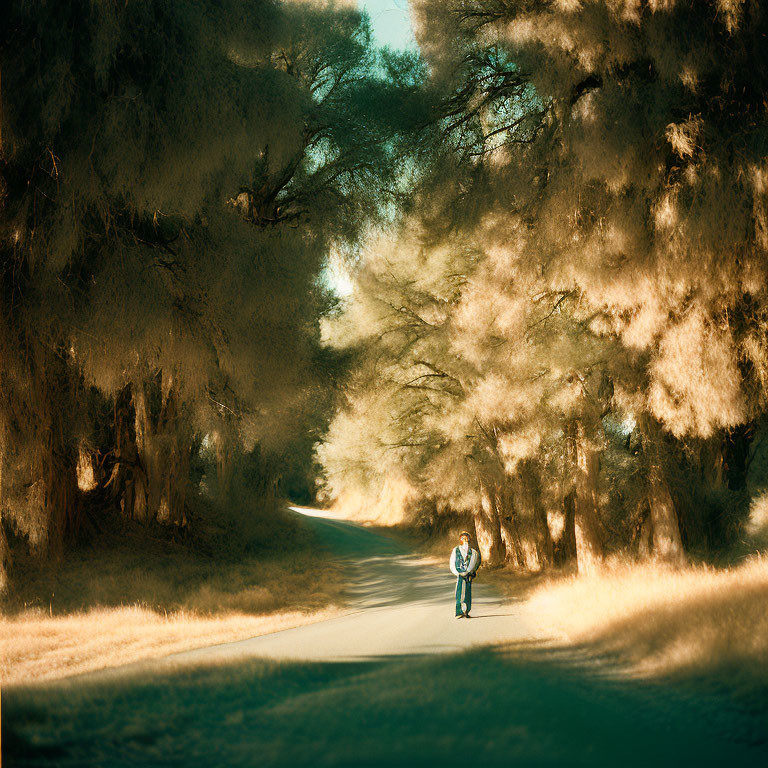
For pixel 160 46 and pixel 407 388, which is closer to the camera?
pixel 160 46

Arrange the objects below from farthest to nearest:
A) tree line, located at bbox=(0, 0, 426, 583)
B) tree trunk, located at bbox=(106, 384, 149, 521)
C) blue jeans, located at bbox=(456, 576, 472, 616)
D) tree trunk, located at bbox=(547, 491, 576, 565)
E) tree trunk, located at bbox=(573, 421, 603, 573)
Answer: tree trunk, located at bbox=(547, 491, 576, 565) → tree trunk, located at bbox=(106, 384, 149, 521) → tree trunk, located at bbox=(573, 421, 603, 573) → blue jeans, located at bbox=(456, 576, 472, 616) → tree line, located at bbox=(0, 0, 426, 583)

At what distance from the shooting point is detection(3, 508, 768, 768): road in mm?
4082

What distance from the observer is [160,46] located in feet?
27.8

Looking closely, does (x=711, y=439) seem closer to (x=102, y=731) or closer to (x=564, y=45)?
(x=564, y=45)

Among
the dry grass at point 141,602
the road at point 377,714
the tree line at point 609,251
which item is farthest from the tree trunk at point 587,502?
the road at point 377,714

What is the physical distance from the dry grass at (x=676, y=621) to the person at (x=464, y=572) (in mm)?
1031

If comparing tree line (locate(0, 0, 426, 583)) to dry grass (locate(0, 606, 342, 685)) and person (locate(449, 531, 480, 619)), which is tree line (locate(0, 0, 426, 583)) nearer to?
dry grass (locate(0, 606, 342, 685))

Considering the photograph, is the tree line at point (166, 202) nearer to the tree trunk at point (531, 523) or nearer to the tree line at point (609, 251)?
the tree line at point (609, 251)

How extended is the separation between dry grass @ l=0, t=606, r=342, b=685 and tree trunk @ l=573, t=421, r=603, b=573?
5.73m

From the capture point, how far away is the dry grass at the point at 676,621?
5227mm

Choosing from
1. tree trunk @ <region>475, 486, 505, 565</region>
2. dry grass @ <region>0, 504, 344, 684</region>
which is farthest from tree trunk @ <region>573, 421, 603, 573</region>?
tree trunk @ <region>475, 486, 505, 565</region>

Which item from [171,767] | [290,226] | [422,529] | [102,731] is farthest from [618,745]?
[422,529]

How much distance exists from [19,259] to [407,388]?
1405 centimetres

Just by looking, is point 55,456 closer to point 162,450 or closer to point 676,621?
point 162,450
